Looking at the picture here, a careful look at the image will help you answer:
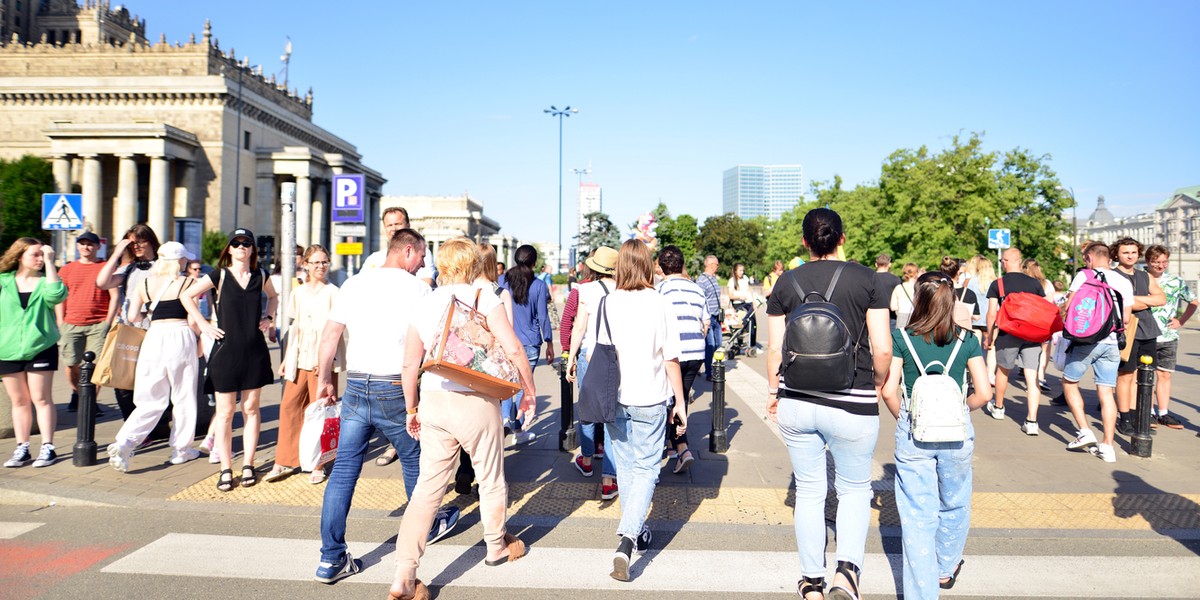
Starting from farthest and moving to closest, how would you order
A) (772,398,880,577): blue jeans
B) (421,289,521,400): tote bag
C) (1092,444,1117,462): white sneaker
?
(1092,444,1117,462): white sneaker → (421,289,521,400): tote bag → (772,398,880,577): blue jeans

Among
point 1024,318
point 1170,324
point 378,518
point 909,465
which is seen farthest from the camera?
point 1170,324

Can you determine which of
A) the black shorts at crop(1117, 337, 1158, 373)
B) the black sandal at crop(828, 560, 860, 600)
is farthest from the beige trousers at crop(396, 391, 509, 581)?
the black shorts at crop(1117, 337, 1158, 373)

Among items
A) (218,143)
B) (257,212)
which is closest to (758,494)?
(218,143)

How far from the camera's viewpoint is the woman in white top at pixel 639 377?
4473 millimetres

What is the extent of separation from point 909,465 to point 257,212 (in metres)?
71.5

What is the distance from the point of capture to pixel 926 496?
3762mm

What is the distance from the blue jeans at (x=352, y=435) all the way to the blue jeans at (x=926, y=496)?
110 inches

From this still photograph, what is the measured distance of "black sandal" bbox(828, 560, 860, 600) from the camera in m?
3.79

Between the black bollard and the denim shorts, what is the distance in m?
9.21

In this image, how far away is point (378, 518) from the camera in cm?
538

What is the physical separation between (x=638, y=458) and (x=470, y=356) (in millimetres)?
1276

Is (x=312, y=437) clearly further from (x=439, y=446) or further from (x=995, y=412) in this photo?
(x=995, y=412)

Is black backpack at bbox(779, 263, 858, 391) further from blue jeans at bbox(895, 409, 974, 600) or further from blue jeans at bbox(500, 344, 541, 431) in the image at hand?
blue jeans at bbox(500, 344, 541, 431)

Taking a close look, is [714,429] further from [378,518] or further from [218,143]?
[218,143]
